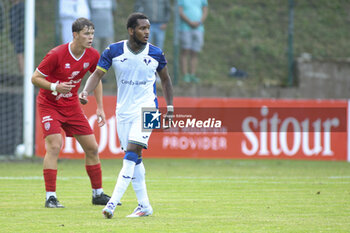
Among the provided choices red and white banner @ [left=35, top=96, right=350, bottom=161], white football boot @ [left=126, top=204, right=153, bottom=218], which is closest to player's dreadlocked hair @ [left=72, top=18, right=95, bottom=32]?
white football boot @ [left=126, top=204, right=153, bottom=218]

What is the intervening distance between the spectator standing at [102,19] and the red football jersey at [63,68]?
8.03 meters

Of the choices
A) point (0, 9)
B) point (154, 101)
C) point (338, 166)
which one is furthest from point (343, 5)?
point (154, 101)

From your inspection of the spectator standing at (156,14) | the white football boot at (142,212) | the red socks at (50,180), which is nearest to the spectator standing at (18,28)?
the spectator standing at (156,14)

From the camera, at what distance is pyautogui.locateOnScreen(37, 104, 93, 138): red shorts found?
8.84 m

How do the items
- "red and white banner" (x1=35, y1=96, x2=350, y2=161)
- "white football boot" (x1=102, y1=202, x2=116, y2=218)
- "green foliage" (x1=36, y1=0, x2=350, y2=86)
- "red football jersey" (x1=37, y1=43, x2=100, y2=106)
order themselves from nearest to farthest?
"white football boot" (x1=102, y1=202, x2=116, y2=218) < "red football jersey" (x1=37, y1=43, x2=100, y2=106) < "red and white banner" (x1=35, y1=96, x2=350, y2=161) < "green foliage" (x1=36, y1=0, x2=350, y2=86)

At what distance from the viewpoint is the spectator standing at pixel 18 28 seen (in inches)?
655

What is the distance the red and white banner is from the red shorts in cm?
681

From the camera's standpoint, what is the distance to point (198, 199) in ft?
30.5

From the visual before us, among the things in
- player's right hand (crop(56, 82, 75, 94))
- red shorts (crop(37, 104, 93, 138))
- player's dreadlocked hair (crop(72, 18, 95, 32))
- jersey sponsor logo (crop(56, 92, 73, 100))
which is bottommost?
red shorts (crop(37, 104, 93, 138))

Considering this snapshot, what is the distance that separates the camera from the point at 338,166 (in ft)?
49.9

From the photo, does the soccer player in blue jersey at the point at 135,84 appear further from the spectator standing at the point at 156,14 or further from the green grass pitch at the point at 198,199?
the spectator standing at the point at 156,14

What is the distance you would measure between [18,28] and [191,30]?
14.7ft

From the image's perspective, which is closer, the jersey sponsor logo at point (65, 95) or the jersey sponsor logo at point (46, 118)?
the jersey sponsor logo at point (46, 118)

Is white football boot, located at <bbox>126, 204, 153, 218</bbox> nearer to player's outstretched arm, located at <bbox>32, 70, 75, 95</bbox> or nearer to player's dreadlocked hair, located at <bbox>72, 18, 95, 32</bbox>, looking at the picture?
player's outstretched arm, located at <bbox>32, 70, 75, 95</bbox>
